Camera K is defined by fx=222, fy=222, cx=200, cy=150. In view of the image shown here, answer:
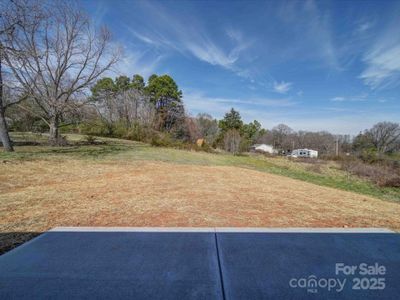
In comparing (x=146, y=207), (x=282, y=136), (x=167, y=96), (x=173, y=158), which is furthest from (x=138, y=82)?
(x=282, y=136)

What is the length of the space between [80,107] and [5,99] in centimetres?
379

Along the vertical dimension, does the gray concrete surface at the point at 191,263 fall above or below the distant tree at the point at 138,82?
below

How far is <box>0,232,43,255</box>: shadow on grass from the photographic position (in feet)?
7.91

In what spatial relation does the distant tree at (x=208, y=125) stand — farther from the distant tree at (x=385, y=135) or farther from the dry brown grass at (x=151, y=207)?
the dry brown grass at (x=151, y=207)

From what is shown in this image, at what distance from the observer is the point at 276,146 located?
70500 millimetres

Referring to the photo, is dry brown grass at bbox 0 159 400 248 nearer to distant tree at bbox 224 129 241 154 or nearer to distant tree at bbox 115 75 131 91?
distant tree at bbox 224 129 241 154

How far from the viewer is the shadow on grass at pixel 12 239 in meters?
2.41

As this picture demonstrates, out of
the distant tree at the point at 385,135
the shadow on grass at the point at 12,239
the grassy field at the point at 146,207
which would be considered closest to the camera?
the shadow on grass at the point at 12,239

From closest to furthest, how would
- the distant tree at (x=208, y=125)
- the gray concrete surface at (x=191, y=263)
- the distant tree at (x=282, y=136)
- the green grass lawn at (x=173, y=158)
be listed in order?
the gray concrete surface at (x=191, y=263), the green grass lawn at (x=173, y=158), the distant tree at (x=208, y=125), the distant tree at (x=282, y=136)

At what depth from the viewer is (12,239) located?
2.59m

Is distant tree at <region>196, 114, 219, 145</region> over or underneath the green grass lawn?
over

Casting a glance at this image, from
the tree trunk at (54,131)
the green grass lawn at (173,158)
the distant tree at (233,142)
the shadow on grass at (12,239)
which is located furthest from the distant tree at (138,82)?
the shadow on grass at (12,239)

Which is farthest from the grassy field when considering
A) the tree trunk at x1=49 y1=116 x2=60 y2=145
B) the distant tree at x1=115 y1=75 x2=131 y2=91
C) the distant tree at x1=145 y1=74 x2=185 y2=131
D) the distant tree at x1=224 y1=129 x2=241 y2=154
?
the distant tree at x1=115 y1=75 x2=131 y2=91

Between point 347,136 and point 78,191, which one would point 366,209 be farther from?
point 347,136
